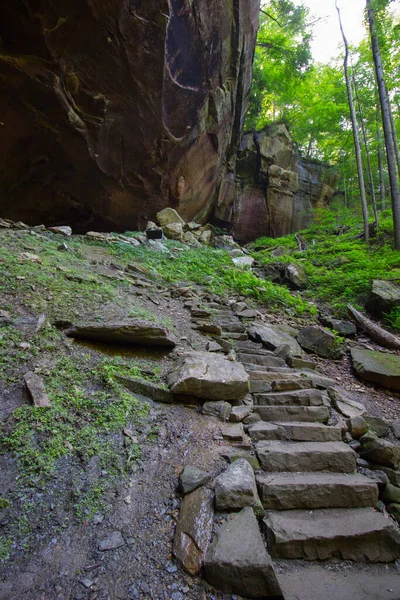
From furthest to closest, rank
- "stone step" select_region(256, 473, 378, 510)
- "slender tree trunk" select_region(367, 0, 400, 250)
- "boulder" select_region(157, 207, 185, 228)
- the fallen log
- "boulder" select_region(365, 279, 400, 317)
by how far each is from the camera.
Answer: "boulder" select_region(157, 207, 185, 228), "slender tree trunk" select_region(367, 0, 400, 250), "boulder" select_region(365, 279, 400, 317), the fallen log, "stone step" select_region(256, 473, 378, 510)

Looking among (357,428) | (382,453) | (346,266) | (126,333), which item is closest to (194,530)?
(382,453)

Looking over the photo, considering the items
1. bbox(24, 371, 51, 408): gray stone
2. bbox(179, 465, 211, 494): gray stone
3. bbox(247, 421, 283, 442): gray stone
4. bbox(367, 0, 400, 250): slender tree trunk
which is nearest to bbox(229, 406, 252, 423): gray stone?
bbox(247, 421, 283, 442): gray stone

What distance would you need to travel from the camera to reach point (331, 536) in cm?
179

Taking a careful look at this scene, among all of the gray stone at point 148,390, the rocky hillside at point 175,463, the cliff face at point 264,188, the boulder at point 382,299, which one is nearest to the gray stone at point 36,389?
the rocky hillside at point 175,463

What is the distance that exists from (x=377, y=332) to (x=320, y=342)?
1.53m

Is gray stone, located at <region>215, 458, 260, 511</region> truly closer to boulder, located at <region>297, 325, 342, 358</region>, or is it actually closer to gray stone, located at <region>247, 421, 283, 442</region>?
gray stone, located at <region>247, 421, 283, 442</region>

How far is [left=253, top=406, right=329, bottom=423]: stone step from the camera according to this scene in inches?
116

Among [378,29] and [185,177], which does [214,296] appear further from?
[378,29]

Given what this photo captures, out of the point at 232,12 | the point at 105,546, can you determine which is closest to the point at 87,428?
the point at 105,546

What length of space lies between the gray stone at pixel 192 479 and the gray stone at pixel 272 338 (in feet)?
9.68

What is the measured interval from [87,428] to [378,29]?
16.1m

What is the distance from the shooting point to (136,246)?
917 centimetres

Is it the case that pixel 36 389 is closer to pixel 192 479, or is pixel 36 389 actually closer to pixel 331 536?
pixel 192 479

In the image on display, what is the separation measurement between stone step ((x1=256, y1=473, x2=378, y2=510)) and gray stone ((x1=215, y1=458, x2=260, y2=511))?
0.54ft
